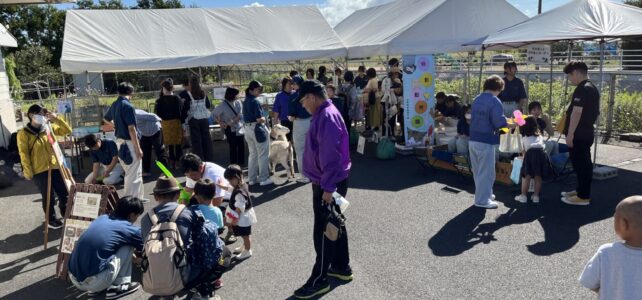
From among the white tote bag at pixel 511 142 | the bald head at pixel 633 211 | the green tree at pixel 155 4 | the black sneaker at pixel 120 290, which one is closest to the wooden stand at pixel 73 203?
the black sneaker at pixel 120 290

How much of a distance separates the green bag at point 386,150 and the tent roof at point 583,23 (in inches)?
112

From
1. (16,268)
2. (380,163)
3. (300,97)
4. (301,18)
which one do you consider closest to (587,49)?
(301,18)

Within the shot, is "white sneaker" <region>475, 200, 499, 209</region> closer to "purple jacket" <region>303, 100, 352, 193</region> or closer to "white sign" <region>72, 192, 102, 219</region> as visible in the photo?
"purple jacket" <region>303, 100, 352, 193</region>

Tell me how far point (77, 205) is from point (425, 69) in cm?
677

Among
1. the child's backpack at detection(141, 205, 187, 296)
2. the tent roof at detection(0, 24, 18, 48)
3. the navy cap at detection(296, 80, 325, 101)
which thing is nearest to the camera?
the child's backpack at detection(141, 205, 187, 296)

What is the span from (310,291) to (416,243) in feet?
5.38

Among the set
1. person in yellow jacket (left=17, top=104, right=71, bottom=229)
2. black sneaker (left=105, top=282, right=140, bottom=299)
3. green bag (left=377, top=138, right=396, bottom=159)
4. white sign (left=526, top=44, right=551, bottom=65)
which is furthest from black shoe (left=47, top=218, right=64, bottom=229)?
white sign (left=526, top=44, right=551, bottom=65)

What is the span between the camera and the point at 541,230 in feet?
17.7

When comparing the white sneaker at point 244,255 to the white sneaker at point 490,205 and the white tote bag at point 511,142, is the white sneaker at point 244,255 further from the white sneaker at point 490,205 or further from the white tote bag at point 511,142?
the white tote bag at point 511,142

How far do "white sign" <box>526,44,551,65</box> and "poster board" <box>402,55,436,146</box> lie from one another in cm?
231

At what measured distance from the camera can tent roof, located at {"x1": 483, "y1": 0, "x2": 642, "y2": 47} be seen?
703 centimetres

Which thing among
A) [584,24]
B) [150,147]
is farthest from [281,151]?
[584,24]

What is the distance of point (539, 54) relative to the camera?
9688 mm

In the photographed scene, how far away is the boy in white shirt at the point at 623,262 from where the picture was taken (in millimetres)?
2176
